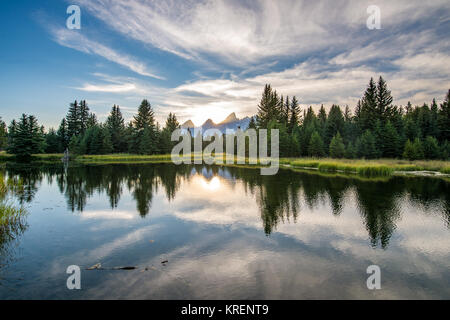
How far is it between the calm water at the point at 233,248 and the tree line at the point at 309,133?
36549 millimetres

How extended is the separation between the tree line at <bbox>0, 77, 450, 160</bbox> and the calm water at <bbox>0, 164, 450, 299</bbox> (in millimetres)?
36549

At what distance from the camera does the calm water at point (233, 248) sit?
6.29 metres

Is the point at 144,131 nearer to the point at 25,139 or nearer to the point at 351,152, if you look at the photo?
the point at 25,139

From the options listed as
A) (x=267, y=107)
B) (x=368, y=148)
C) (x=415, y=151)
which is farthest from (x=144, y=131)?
(x=415, y=151)

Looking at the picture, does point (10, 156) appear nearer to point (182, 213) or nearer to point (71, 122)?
point (71, 122)

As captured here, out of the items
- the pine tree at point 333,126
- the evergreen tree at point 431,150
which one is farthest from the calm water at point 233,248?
the pine tree at point 333,126

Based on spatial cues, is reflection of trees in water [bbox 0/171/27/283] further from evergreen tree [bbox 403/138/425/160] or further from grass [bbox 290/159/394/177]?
evergreen tree [bbox 403/138/425/160]

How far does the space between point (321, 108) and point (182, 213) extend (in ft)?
293

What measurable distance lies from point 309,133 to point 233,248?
185ft

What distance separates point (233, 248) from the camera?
892cm
